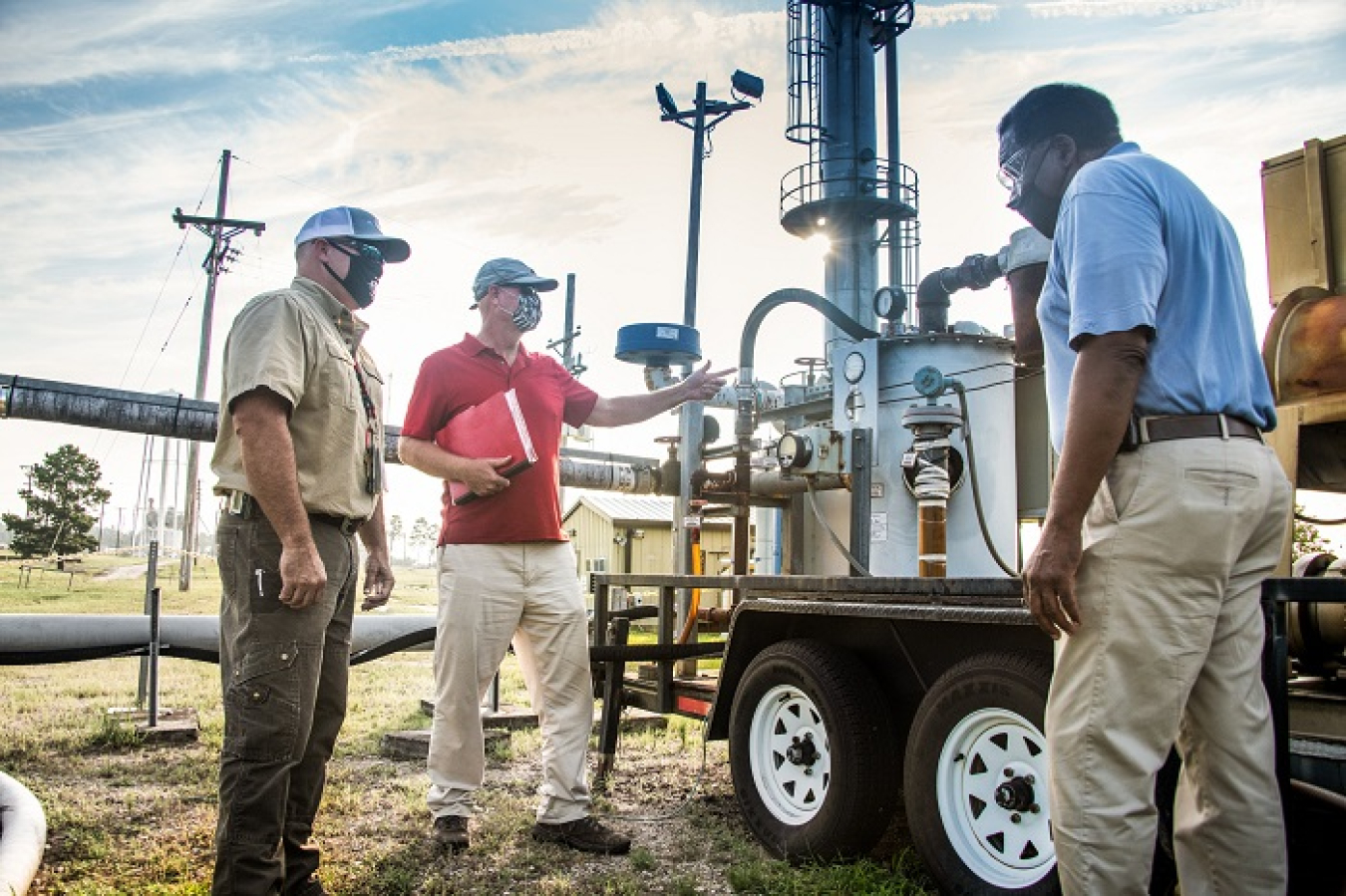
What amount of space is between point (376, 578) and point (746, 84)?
21530 mm

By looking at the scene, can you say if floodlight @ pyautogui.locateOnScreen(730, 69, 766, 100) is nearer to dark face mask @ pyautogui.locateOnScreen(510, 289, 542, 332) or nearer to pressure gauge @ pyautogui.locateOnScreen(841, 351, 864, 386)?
pressure gauge @ pyautogui.locateOnScreen(841, 351, 864, 386)

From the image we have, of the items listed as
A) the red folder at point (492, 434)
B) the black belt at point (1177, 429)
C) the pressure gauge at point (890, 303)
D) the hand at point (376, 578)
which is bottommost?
the hand at point (376, 578)

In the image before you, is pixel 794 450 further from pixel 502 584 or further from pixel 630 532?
pixel 630 532

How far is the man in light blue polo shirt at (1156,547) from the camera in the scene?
1.98 meters

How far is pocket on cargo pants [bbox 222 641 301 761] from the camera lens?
2.79 metres

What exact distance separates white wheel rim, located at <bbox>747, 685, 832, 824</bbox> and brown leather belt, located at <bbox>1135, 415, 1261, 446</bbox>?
2.06 metres

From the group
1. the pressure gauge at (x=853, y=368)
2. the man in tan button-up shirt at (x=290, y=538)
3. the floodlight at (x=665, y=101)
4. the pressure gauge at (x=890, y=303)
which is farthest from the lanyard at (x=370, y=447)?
the floodlight at (x=665, y=101)

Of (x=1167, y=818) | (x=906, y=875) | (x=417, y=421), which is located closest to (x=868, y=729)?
(x=906, y=875)

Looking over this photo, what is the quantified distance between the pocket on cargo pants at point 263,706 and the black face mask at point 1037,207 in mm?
2337

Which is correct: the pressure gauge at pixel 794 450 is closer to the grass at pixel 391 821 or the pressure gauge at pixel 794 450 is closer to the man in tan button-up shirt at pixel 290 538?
the grass at pixel 391 821

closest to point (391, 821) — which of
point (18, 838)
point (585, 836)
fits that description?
point (585, 836)

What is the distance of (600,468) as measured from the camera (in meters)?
15.2

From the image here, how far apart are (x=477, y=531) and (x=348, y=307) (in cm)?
116

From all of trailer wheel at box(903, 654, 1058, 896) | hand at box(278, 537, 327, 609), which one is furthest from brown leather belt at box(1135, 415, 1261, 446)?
hand at box(278, 537, 327, 609)
